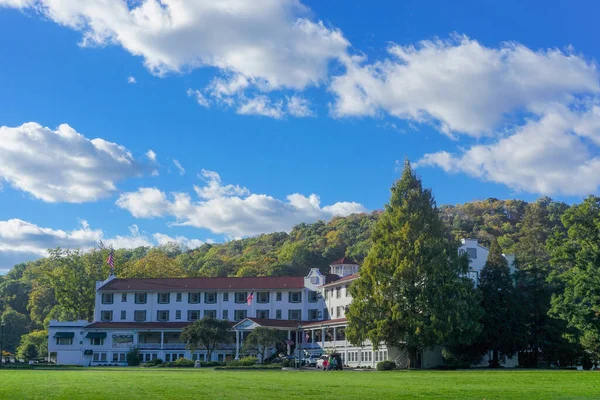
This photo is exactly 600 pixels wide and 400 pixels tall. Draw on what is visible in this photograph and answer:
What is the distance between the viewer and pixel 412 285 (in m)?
52.0

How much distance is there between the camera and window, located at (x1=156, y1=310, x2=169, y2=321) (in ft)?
267

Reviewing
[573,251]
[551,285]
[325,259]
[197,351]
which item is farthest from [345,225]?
[573,251]

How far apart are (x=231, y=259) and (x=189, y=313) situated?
158 ft

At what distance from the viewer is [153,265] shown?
102 m

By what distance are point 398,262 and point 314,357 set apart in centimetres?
2245

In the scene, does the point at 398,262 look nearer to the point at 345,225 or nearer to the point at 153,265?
the point at 153,265

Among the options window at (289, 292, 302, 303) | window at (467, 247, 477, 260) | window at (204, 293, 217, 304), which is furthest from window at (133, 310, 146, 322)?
window at (467, 247, 477, 260)

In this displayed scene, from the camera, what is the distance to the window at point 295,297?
266 feet

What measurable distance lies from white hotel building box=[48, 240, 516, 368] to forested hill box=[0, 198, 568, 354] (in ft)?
25.3

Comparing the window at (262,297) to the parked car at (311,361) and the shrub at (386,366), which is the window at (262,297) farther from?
the shrub at (386,366)

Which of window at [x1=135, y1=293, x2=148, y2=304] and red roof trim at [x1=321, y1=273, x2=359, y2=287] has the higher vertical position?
red roof trim at [x1=321, y1=273, x2=359, y2=287]

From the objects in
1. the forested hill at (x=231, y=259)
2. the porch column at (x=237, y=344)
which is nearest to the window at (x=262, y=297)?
the porch column at (x=237, y=344)

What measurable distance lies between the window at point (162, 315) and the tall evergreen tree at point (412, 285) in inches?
1339

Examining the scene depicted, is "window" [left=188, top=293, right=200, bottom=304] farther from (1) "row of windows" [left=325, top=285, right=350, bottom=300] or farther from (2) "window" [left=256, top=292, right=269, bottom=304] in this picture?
(1) "row of windows" [left=325, top=285, right=350, bottom=300]
